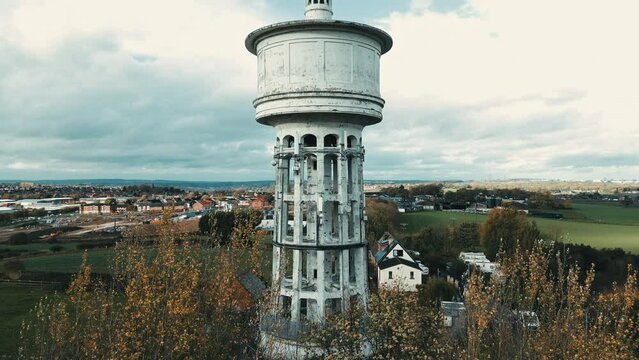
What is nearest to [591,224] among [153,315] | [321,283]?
[321,283]

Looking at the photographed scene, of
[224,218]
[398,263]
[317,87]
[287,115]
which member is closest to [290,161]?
[287,115]

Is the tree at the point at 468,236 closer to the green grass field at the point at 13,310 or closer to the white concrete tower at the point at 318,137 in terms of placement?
the green grass field at the point at 13,310

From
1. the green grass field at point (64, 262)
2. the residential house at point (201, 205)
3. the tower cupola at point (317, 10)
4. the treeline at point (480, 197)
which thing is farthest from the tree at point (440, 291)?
the residential house at point (201, 205)

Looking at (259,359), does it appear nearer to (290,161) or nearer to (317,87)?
(290,161)

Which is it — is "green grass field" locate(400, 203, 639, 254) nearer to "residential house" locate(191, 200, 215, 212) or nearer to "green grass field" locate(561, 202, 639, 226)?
"green grass field" locate(561, 202, 639, 226)

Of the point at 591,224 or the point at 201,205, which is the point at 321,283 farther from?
the point at 201,205


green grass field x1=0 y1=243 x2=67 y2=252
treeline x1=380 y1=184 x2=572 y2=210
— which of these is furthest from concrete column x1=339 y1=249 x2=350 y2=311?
treeline x1=380 y1=184 x2=572 y2=210
